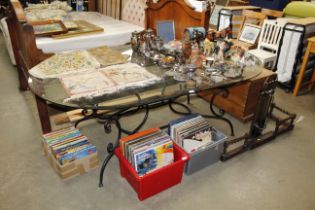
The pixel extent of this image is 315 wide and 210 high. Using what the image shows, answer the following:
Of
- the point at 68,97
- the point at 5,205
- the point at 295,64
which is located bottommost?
the point at 5,205

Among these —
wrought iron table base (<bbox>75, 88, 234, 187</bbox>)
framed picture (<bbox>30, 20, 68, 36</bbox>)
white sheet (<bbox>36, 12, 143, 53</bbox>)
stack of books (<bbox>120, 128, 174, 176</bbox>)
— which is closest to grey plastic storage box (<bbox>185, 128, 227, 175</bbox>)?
stack of books (<bbox>120, 128, 174, 176</bbox>)

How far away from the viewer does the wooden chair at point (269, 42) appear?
330cm

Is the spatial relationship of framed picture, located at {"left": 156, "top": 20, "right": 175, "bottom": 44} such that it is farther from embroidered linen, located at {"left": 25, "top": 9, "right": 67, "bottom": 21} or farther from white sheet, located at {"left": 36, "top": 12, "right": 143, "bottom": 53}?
embroidered linen, located at {"left": 25, "top": 9, "right": 67, "bottom": 21}

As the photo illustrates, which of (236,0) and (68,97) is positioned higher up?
(236,0)

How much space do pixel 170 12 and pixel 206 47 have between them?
1094 millimetres

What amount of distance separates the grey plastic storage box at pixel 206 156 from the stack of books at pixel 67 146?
28.4 inches

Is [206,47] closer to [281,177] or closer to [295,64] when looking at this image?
[281,177]

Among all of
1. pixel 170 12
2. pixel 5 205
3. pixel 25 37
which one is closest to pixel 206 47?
pixel 170 12

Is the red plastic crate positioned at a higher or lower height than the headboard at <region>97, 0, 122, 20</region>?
lower

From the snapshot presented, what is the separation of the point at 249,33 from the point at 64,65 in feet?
9.40

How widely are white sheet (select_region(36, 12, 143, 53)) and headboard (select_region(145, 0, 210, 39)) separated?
0.45m

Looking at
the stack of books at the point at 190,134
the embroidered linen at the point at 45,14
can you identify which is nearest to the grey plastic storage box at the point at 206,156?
the stack of books at the point at 190,134

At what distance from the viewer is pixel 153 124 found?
2.58 meters

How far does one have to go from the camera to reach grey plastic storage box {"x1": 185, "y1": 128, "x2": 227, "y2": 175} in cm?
190
